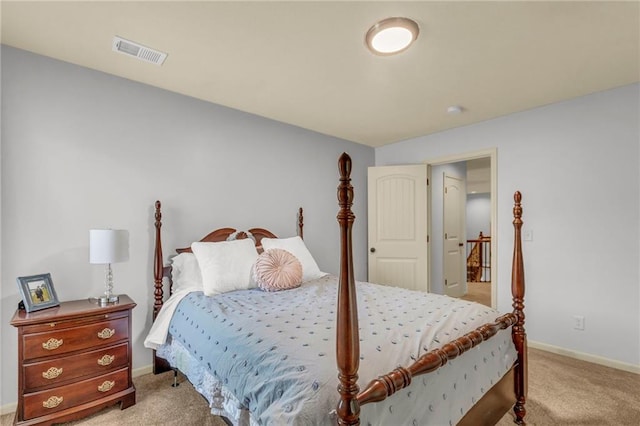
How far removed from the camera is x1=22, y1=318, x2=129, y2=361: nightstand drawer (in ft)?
6.08

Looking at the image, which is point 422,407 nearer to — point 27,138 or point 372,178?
point 27,138

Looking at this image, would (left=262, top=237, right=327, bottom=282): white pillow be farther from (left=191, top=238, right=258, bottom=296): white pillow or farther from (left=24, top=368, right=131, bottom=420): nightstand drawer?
(left=24, top=368, right=131, bottom=420): nightstand drawer

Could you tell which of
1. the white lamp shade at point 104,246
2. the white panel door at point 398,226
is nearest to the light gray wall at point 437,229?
the white panel door at point 398,226

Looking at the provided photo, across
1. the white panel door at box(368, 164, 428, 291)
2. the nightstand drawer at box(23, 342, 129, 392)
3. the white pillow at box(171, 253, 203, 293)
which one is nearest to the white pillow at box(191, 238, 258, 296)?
the white pillow at box(171, 253, 203, 293)

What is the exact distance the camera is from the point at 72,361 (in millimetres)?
1974

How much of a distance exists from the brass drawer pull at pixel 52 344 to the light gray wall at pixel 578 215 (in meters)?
3.94

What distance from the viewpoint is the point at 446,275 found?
488cm

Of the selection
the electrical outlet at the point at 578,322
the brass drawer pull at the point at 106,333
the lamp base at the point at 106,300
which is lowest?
the electrical outlet at the point at 578,322

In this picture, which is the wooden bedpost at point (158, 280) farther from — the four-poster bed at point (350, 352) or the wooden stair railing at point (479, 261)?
the wooden stair railing at point (479, 261)

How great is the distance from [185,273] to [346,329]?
1983mm

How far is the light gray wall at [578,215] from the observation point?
273 centimetres

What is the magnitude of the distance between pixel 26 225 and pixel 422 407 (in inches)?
106

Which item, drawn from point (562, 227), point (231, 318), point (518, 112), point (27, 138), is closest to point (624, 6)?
point (518, 112)

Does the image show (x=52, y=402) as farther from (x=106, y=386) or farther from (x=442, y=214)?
(x=442, y=214)
